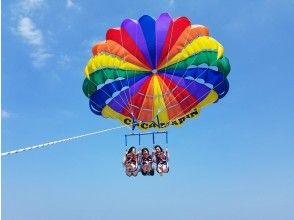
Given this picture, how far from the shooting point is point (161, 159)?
41.3 ft

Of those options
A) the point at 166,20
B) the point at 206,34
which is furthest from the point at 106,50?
the point at 206,34

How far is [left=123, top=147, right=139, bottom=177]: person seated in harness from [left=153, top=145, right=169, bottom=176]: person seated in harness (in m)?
0.53

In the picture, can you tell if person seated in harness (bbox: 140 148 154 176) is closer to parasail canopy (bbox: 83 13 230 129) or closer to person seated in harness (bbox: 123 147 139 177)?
person seated in harness (bbox: 123 147 139 177)

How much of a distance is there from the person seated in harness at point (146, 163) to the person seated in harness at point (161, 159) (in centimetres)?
15

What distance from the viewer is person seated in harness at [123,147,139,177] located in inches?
491

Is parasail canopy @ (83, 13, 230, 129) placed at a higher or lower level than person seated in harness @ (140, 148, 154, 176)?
higher

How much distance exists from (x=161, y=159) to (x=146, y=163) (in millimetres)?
434

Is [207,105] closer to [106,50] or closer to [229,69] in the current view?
[229,69]

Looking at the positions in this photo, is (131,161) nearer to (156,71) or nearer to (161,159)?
→ (161,159)

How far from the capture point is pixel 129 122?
15.4m

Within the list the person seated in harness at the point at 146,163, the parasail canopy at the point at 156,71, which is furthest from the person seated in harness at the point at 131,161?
the parasail canopy at the point at 156,71

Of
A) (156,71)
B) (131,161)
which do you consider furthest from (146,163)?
(156,71)

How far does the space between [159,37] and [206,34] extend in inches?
57.6

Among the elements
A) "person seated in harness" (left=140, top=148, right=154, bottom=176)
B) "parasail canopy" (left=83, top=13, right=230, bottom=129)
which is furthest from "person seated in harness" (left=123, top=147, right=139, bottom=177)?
"parasail canopy" (left=83, top=13, right=230, bottom=129)
